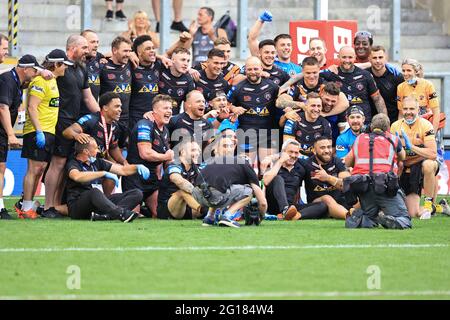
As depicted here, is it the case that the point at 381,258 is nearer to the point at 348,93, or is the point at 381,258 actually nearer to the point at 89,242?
the point at 89,242

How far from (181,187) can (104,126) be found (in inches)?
52.6

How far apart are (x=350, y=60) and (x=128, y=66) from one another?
115 inches

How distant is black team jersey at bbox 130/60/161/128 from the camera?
14.9m

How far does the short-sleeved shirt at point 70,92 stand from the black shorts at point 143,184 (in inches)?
39.0

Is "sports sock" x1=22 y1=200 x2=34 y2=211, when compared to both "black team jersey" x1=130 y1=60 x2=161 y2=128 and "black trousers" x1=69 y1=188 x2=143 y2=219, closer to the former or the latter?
"black trousers" x1=69 y1=188 x2=143 y2=219

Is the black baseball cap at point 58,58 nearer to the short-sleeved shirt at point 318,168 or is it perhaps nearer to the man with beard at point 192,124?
the man with beard at point 192,124

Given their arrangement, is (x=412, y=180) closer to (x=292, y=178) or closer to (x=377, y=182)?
(x=292, y=178)

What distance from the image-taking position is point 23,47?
2003 centimetres

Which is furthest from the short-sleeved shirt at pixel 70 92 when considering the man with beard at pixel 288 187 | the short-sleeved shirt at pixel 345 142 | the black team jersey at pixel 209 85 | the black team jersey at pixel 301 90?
the short-sleeved shirt at pixel 345 142

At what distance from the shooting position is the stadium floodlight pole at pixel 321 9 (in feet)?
63.3

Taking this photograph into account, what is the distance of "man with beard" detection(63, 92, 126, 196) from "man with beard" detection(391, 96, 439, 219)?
11.6ft

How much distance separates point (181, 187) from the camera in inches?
532

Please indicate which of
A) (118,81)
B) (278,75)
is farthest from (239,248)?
(278,75)
